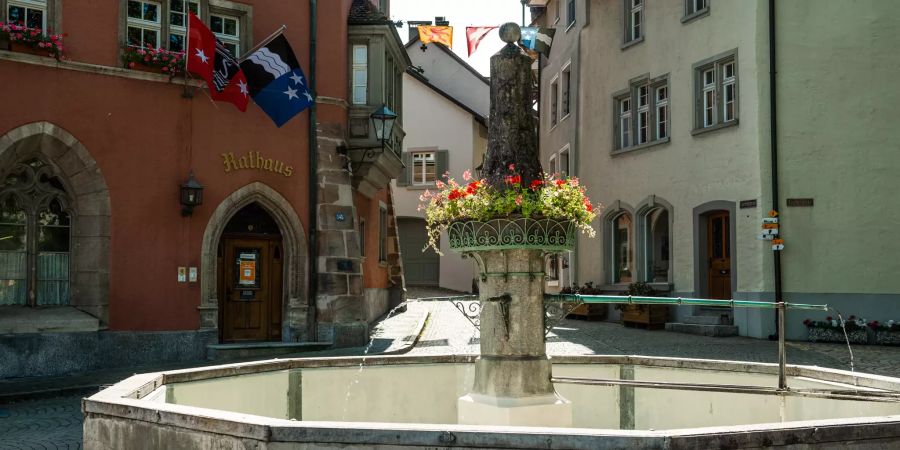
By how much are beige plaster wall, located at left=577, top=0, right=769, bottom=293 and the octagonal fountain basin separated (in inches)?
567

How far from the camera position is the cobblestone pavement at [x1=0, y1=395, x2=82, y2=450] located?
9211 mm

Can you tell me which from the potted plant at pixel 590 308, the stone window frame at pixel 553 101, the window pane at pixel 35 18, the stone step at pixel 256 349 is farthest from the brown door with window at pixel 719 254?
the window pane at pixel 35 18

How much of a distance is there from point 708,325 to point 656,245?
4176 millimetres

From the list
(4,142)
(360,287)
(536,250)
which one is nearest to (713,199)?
(360,287)

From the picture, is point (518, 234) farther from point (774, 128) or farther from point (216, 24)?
point (774, 128)

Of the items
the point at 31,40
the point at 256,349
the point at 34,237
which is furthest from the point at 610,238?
the point at 31,40

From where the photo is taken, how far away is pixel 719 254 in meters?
22.6

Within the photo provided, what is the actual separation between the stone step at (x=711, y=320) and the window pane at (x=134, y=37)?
508 inches

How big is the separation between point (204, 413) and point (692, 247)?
65.0ft

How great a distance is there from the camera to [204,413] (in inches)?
172

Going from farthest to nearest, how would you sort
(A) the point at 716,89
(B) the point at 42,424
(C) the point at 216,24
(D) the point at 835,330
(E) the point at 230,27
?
1. (A) the point at 716,89
2. (D) the point at 835,330
3. (E) the point at 230,27
4. (C) the point at 216,24
5. (B) the point at 42,424

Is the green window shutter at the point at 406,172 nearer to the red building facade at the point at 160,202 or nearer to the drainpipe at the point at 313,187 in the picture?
the red building facade at the point at 160,202

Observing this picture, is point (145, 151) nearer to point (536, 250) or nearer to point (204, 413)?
point (536, 250)

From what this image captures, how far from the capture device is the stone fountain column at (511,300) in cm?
648
